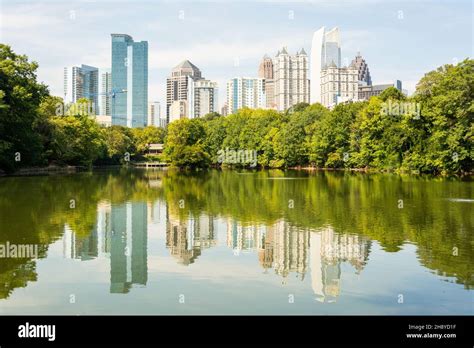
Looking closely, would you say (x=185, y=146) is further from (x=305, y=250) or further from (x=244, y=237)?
(x=305, y=250)

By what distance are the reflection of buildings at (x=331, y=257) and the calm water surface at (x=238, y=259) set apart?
3 cm

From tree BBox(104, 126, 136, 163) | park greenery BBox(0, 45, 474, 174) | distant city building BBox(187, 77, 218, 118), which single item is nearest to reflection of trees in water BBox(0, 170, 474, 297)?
park greenery BBox(0, 45, 474, 174)

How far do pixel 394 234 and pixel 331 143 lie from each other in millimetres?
60784

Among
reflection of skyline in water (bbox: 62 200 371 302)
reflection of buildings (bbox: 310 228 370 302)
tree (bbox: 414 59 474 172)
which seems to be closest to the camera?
reflection of buildings (bbox: 310 228 370 302)

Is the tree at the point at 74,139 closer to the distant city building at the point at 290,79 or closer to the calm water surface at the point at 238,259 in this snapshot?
the calm water surface at the point at 238,259

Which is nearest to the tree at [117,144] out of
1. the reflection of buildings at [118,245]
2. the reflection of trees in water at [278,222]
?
the reflection of trees in water at [278,222]

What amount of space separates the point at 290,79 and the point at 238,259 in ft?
614

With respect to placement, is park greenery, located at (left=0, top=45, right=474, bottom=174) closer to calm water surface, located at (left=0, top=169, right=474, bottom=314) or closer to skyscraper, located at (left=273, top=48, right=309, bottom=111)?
calm water surface, located at (left=0, top=169, right=474, bottom=314)

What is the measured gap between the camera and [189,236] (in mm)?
16625

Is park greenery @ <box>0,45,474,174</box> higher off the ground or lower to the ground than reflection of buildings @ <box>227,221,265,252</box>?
higher

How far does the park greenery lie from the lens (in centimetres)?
4747

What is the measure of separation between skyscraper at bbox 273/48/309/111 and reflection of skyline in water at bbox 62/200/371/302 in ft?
584
